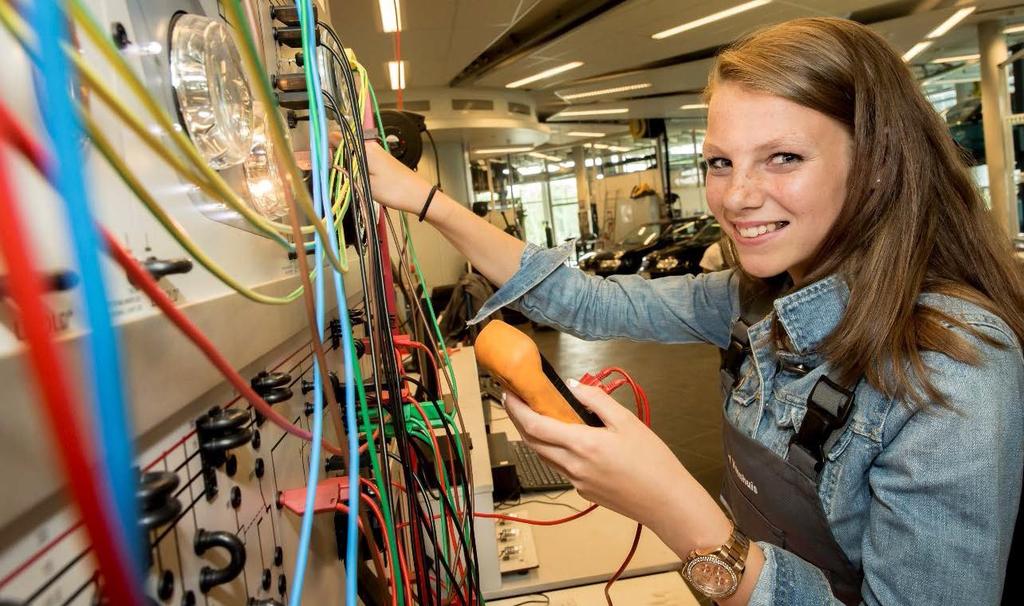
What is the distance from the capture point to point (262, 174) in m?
0.73

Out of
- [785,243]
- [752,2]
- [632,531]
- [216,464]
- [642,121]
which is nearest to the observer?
[216,464]

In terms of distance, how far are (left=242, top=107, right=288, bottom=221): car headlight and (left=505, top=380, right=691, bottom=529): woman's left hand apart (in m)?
0.40

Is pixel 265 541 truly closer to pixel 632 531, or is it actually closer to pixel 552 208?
pixel 632 531

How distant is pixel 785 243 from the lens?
87 centimetres

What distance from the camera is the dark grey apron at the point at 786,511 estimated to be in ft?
2.63

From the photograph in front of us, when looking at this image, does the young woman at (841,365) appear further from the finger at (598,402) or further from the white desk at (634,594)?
the white desk at (634,594)

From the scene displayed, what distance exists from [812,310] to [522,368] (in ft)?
1.69

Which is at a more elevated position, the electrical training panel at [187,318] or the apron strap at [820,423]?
the electrical training panel at [187,318]

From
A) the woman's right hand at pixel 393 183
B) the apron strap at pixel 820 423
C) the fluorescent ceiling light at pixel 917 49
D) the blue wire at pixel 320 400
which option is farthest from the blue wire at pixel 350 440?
the fluorescent ceiling light at pixel 917 49

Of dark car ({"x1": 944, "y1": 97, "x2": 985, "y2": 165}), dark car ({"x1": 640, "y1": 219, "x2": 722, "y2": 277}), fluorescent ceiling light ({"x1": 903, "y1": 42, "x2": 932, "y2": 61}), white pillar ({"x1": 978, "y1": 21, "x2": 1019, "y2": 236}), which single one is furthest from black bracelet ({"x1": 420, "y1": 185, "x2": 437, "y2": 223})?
fluorescent ceiling light ({"x1": 903, "y1": 42, "x2": 932, "y2": 61})

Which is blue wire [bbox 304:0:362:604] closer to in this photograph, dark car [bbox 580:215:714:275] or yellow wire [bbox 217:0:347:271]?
yellow wire [bbox 217:0:347:271]

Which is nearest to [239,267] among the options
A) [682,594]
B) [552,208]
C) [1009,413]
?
[1009,413]

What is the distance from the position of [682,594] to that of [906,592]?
0.50 metres

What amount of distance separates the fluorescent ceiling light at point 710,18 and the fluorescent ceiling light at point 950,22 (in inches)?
108
